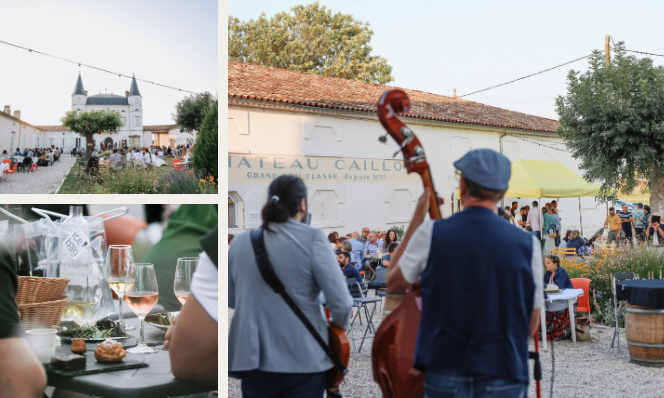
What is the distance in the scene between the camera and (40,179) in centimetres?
242

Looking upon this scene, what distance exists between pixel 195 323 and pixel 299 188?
0.73 m

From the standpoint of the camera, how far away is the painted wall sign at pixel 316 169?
13430 millimetres

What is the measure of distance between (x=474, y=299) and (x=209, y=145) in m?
1.37

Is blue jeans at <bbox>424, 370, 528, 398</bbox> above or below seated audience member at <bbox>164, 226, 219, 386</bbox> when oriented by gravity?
below

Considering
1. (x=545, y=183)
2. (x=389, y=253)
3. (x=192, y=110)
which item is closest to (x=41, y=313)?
(x=192, y=110)

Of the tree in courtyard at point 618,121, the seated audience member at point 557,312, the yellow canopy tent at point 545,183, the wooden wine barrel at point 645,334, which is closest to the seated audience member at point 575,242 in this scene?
the yellow canopy tent at point 545,183

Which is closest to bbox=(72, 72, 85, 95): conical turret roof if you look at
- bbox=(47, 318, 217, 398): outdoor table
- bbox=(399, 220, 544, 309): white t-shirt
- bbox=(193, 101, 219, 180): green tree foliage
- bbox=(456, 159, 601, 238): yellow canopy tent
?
bbox=(193, 101, 219, 180): green tree foliage

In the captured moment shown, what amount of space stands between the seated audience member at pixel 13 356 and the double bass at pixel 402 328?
1337mm

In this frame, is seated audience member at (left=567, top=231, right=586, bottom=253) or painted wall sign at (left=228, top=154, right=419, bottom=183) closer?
seated audience member at (left=567, top=231, right=586, bottom=253)

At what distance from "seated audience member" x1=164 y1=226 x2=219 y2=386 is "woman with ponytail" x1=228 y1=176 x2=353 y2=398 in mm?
90

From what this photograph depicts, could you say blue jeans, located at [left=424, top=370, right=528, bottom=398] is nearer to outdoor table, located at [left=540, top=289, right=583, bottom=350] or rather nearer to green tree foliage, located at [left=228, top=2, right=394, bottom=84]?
outdoor table, located at [left=540, top=289, right=583, bottom=350]

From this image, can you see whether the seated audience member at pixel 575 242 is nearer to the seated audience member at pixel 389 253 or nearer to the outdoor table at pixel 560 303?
the seated audience member at pixel 389 253

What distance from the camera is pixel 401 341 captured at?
93.4 inches

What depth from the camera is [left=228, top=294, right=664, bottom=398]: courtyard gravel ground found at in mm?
5191
